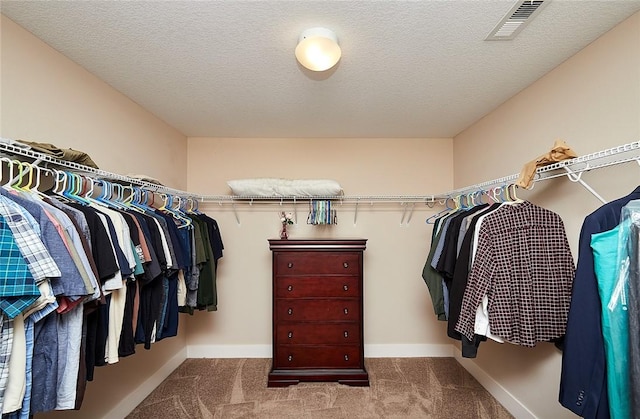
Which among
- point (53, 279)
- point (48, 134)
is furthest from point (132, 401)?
point (48, 134)

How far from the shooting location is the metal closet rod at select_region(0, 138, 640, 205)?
1205 millimetres

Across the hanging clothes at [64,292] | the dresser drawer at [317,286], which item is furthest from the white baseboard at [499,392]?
the hanging clothes at [64,292]

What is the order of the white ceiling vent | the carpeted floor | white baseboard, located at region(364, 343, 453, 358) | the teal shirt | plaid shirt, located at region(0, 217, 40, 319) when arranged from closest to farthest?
plaid shirt, located at region(0, 217, 40, 319), the teal shirt, the white ceiling vent, the carpeted floor, white baseboard, located at region(364, 343, 453, 358)

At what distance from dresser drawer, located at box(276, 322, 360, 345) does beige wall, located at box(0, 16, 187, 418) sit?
1.16 m

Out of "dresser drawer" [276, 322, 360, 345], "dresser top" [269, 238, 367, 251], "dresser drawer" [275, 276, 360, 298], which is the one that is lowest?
"dresser drawer" [276, 322, 360, 345]

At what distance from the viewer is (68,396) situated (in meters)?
1.17

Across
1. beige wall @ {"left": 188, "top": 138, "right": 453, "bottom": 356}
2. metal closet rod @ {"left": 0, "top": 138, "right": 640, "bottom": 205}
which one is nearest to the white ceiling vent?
metal closet rod @ {"left": 0, "top": 138, "right": 640, "bottom": 205}

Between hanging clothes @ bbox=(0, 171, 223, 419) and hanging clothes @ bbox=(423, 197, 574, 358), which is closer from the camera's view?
hanging clothes @ bbox=(0, 171, 223, 419)

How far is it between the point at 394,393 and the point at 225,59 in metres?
2.81

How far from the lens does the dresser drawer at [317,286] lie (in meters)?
2.78

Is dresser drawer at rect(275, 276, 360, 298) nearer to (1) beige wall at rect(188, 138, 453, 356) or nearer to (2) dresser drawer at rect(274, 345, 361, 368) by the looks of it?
(2) dresser drawer at rect(274, 345, 361, 368)

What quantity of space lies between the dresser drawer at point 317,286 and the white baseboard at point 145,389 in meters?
1.27

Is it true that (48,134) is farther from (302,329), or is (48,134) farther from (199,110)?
(302,329)

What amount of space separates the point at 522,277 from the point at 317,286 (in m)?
1.62
